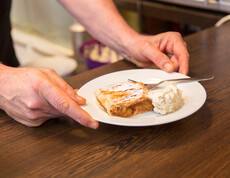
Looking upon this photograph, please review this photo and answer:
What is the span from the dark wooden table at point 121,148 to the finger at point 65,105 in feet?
0.15

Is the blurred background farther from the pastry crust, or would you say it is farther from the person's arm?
the pastry crust

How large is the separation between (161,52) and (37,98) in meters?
0.48

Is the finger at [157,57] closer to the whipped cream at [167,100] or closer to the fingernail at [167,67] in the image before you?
the fingernail at [167,67]

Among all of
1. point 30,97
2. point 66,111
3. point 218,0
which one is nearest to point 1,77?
point 30,97

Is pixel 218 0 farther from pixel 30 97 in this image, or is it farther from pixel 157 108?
pixel 30 97

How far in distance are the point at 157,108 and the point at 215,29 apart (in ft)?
2.77

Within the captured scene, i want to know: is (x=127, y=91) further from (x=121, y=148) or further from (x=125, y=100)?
(x=121, y=148)

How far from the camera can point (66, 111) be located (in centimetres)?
73

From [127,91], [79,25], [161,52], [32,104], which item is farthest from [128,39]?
[79,25]

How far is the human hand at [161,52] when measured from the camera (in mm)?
1016

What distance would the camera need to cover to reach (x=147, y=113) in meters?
0.78

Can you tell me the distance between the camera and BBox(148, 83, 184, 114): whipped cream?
2.41 ft

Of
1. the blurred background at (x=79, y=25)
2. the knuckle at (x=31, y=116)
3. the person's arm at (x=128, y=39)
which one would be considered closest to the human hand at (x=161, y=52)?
the person's arm at (x=128, y=39)

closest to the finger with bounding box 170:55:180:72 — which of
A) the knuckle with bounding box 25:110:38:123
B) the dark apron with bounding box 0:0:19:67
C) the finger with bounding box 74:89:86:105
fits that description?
the finger with bounding box 74:89:86:105
